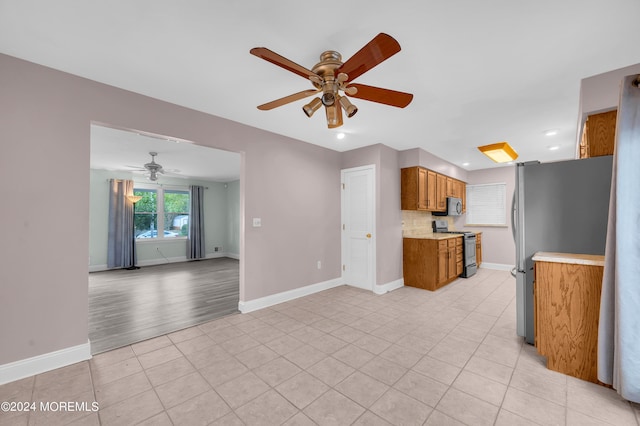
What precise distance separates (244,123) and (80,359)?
3002 millimetres

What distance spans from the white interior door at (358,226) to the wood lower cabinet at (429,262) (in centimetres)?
85

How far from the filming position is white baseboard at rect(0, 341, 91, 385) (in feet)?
6.64

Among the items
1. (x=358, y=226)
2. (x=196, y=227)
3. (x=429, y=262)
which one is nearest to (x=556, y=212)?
(x=429, y=262)

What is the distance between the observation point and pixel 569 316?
2086 millimetres

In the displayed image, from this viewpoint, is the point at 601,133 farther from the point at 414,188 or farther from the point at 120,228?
the point at 120,228

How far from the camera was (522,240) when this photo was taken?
262 centimetres


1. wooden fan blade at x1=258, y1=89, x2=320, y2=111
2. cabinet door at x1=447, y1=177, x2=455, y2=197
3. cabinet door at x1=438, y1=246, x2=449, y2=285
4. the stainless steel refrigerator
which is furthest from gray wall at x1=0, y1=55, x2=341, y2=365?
cabinet door at x1=447, y1=177, x2=455, y2=197

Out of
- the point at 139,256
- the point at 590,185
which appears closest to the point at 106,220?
the point at 139,256

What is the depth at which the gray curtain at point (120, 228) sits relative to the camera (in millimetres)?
6641

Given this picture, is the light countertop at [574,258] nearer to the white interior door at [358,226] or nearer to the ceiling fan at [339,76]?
the ceiling fan at [339,76]

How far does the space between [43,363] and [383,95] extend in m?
3.51

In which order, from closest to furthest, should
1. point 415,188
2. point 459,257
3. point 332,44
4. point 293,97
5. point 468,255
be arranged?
point 332,44, point 293,97, point 415,188, point 459,257, point 468,255

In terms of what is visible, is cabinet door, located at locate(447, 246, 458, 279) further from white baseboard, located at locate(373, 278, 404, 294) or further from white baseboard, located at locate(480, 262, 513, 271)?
white baseboard, located at locate(480, 262, 513, 271)

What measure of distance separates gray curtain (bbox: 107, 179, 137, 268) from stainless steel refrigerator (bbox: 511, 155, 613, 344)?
321 inches
